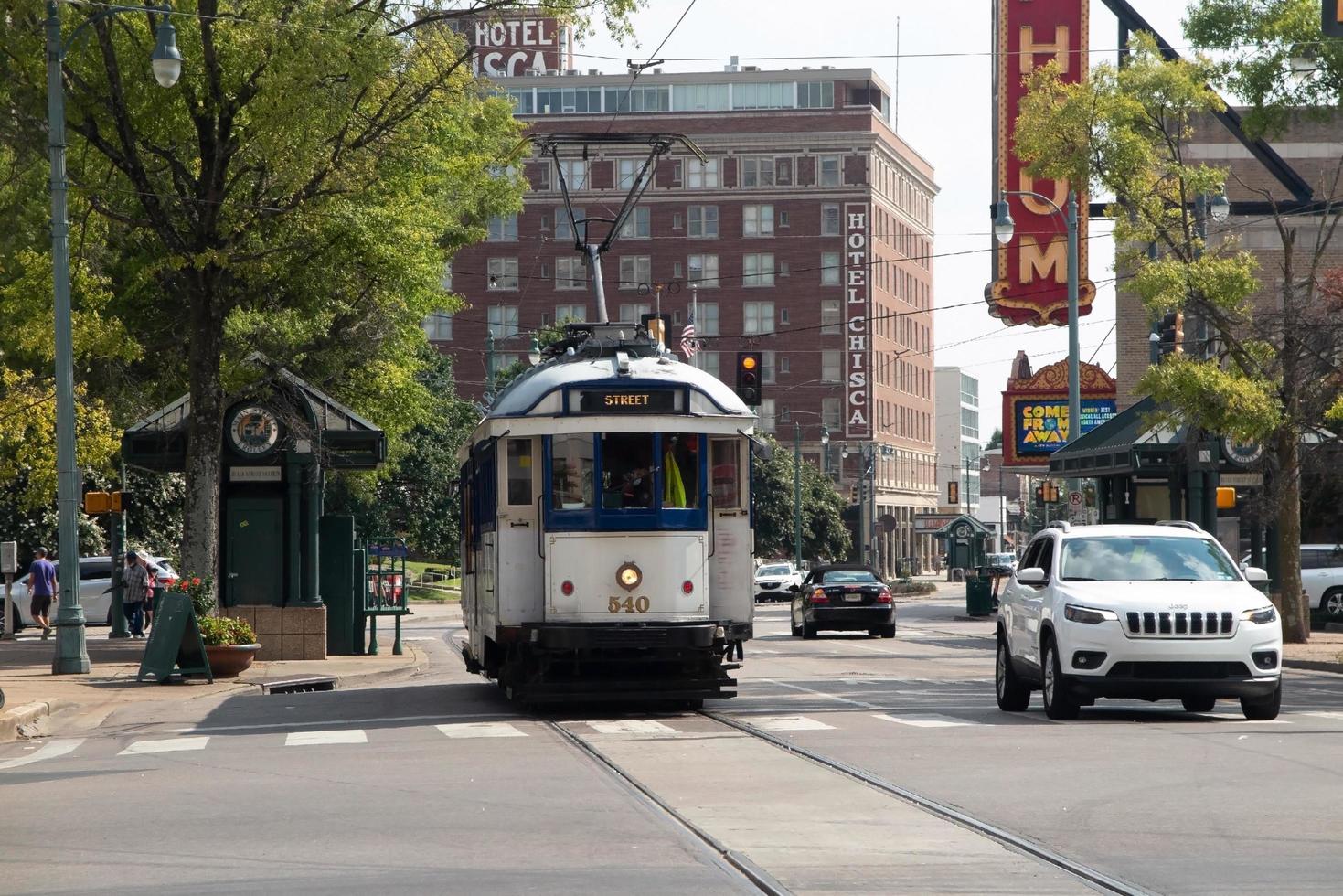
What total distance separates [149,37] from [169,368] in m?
9.75

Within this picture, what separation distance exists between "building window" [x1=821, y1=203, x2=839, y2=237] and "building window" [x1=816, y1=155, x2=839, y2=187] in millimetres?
1217

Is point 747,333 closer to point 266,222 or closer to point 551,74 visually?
point 551,74

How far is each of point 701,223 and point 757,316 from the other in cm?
609

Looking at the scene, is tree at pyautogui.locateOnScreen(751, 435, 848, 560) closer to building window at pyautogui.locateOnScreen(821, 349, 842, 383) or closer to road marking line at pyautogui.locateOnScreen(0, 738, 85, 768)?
building window at pyautogui.locateOnScreen(821, 349, 842, 383)

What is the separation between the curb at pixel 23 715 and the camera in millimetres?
17484

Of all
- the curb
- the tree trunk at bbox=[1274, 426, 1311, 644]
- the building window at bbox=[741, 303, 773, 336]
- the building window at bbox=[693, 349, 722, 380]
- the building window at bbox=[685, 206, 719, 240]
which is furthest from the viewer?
the building window at bbox=[693, 349, 722, 380]

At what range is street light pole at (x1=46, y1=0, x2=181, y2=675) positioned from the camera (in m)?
24.3

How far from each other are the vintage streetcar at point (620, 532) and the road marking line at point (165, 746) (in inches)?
113

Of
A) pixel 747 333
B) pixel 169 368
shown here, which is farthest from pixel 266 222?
pixel 747 333

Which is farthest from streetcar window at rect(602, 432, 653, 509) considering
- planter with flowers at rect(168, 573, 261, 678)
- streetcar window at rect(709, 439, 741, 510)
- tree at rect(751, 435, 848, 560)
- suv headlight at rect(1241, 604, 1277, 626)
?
tree at rect(751, 435, 848, 560)

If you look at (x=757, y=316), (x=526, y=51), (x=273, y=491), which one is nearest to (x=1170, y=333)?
(x=273, y=491)

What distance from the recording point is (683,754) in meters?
14.1

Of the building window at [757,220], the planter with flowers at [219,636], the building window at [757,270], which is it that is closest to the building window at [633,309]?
the building window at [757,270]

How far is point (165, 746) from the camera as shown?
1602cm
